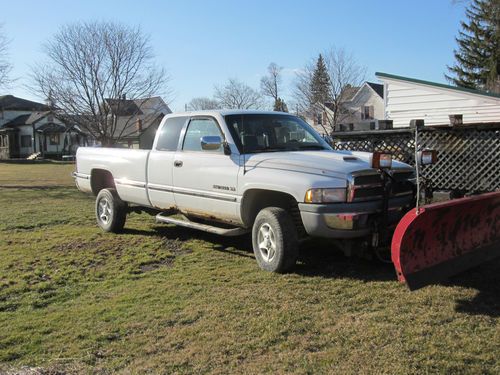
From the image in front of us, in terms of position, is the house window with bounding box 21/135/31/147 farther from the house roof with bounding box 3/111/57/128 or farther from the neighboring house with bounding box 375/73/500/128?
the neighboring house with bounding box 375/73/500/128

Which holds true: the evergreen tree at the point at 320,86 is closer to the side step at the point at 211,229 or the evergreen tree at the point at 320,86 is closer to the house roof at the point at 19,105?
the house roof at the point at 19,105

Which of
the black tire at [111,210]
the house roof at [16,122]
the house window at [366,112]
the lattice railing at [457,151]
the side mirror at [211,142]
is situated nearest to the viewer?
the side mirror at [211,142]

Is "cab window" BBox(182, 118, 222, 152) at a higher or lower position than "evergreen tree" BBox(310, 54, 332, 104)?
lower

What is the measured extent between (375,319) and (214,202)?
2802 mm

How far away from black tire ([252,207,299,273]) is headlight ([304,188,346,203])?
50 cm

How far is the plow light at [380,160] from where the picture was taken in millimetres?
5129

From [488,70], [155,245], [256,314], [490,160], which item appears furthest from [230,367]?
[488,70]

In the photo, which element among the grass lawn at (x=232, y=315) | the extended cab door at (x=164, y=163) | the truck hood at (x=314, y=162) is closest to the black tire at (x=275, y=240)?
the grass lawn at (x=232, y=315)

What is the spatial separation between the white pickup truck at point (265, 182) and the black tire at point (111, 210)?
52 millimetres

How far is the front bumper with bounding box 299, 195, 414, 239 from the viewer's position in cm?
520

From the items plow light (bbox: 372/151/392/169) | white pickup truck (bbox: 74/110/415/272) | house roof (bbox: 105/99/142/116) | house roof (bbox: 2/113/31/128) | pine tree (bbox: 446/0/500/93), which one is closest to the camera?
plow light (bbox: 372/151/392/169)

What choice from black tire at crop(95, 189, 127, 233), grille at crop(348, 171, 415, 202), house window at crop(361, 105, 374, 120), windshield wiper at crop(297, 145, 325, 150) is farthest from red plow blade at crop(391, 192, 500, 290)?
house window at crop(361, 105, 374, 120)

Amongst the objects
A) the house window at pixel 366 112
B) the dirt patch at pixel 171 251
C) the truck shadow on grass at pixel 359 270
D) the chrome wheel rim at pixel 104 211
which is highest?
the house window at pixel 366 112

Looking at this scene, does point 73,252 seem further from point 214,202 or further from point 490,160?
point 490,160
